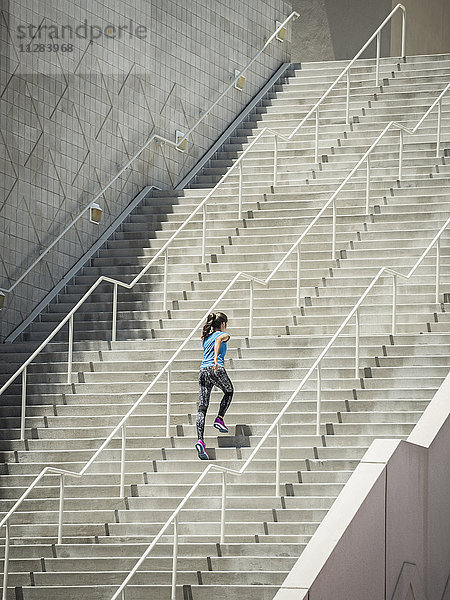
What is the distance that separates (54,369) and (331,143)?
20.7 ft

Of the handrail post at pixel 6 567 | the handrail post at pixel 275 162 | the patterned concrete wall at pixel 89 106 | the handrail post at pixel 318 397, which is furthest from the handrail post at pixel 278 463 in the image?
the handrail post at pixel 275 162

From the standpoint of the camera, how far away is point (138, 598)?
35.7ft

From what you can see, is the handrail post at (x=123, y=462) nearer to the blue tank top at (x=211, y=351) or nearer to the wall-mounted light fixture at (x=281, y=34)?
the blue tank top at (x=211, y=351)

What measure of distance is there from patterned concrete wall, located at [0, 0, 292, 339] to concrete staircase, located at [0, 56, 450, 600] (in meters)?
0.59

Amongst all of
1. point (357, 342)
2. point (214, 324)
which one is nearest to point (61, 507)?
point (214, 324)

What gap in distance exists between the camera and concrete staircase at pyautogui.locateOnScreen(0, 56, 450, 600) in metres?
11.5

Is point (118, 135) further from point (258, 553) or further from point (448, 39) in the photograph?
point (448, 39)

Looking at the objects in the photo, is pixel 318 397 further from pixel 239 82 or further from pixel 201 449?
pixel 239 82

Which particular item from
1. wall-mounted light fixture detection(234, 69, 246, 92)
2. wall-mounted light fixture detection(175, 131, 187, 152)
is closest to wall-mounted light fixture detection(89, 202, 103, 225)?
wall-mounted light fixture detection(175, 131, 187, 152)

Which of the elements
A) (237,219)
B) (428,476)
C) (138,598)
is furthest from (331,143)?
(138,598)

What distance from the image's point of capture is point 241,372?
13922 mm

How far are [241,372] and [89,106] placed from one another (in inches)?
244

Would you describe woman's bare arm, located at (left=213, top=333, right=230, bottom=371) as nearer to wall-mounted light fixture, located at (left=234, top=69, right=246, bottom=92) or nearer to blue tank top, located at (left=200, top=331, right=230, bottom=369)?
blue tank top, located at (left=200, top=331, right=230, bottom=369)

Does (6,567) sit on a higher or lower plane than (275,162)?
lower
